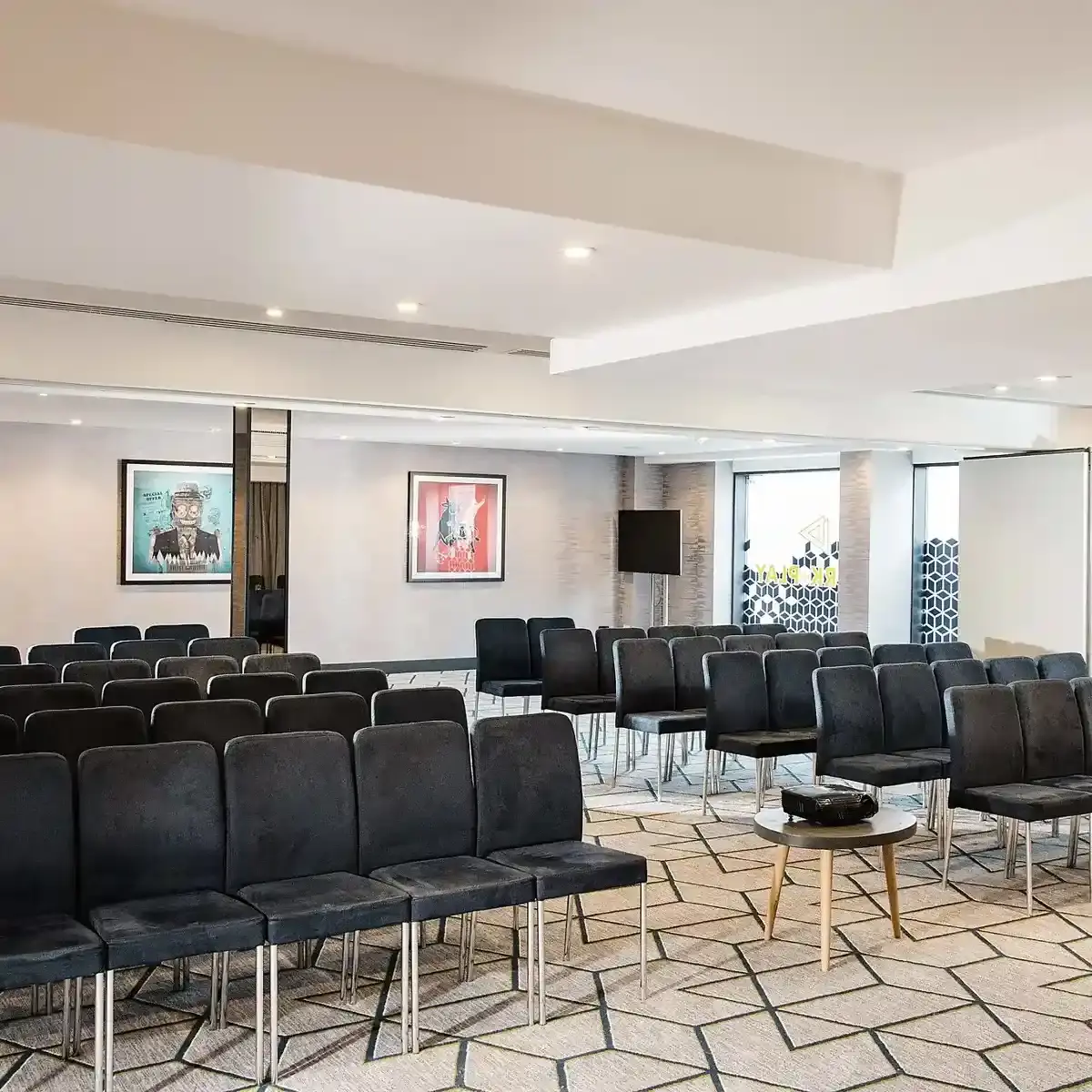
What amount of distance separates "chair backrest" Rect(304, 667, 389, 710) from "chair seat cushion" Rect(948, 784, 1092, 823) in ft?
10.4

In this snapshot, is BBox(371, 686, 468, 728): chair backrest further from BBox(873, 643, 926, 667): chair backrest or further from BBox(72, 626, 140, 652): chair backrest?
BBox(72, 626, 140, 652): chair backrest

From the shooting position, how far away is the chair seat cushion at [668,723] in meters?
8.61

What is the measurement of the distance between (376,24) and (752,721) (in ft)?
18.4

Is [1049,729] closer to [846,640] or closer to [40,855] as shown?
[846,640]

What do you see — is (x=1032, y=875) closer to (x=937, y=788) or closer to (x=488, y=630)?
(x=937, y=788)

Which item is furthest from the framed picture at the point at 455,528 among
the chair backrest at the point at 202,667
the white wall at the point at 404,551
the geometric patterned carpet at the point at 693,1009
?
the geometric patterned carpet at the point at 693,1009

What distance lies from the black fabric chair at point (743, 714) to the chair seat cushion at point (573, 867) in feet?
10.3

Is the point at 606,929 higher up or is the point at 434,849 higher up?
the point at 434,849

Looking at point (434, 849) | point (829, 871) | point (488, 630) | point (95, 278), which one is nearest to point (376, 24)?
point (95, 278)

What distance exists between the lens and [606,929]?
5.64 m

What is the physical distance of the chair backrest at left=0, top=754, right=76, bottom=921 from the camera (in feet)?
13.5

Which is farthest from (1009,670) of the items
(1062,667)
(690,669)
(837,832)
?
(837,832)

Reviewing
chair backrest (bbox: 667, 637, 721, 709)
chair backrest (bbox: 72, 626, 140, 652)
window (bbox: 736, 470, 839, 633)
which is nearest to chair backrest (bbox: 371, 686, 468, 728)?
chair backrest (bbox: 667, 637, 721, 709)

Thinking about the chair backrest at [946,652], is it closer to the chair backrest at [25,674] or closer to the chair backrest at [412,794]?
the chair backrest at [412,794]
